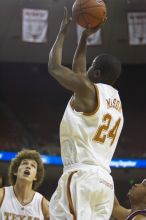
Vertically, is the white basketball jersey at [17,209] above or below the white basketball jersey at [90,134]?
below

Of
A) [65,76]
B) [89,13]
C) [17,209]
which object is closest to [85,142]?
[65,76]

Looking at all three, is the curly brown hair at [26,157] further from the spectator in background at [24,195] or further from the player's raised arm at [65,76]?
the player's raised arm at [65,76]

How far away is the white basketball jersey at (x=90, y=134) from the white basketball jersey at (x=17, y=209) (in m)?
1.47

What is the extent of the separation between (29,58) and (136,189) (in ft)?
39.9

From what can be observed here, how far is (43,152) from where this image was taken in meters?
16.0

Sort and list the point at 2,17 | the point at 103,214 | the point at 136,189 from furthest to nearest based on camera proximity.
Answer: the point at 2,17, the point at 136,189, the point at 103,214

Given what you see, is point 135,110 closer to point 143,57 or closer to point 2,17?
point 143,57

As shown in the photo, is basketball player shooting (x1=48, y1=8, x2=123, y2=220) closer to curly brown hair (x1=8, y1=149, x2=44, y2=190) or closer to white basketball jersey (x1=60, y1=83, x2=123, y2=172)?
white basketball jersey (x1=60, y1=83, x2=123, y2=172)

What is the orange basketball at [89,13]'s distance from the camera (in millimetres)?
3305

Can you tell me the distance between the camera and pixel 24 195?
14.7ft

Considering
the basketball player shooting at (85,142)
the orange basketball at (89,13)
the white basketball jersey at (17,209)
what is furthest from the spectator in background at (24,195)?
the orange basketball at (89,13)

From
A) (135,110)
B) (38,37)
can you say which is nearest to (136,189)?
(38,37)

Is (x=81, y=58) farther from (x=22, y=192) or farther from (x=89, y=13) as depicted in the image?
(x=22, y=192)

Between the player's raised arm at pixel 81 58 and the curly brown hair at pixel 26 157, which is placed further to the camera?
the curly brown hair at pixel 26 157
